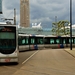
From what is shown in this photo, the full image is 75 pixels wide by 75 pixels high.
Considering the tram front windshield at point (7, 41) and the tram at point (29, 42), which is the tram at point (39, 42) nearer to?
the tram at point (29, 42)

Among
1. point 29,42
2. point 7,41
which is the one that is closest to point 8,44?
point 7,41

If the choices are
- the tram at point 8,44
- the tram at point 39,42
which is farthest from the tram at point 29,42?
the tram at point 8,44

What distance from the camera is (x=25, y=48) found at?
42406 millimetres

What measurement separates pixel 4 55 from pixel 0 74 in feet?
18.2

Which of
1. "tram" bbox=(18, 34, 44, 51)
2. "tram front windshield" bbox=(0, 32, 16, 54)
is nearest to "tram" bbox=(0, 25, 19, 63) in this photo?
"tram front windshield" bbox=(0, 32, 16, 54)

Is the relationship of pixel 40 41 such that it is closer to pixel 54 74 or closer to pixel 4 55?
pixel 4 55

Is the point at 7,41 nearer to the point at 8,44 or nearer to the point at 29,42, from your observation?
the point at 8,44

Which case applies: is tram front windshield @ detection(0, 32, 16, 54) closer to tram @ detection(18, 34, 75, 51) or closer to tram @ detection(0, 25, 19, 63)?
tram @ detection(0, 25, 19, 63)

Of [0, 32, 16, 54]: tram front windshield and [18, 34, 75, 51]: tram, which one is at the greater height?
[0, 32, 16, 54]: tram front windshield

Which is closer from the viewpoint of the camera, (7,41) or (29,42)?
(7,41)

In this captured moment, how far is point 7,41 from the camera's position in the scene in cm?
1962

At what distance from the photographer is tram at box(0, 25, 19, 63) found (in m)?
19.0

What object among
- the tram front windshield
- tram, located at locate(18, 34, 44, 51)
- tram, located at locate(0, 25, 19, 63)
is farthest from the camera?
tram, located at locate(18, 34, 44, 51)

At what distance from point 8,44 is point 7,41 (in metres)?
0.26
